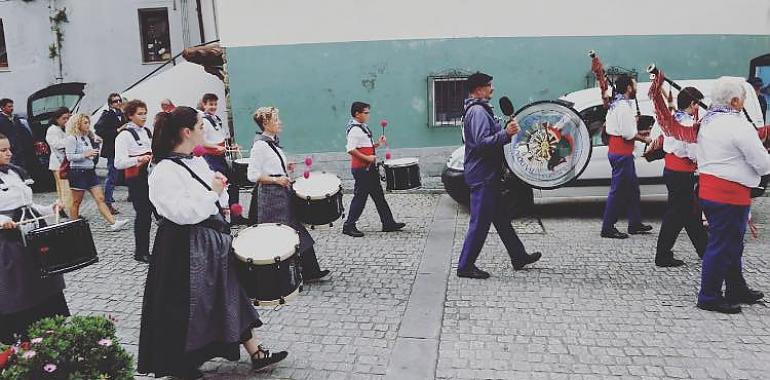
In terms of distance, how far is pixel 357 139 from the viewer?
24.1 ft

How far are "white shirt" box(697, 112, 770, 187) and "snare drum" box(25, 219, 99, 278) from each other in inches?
174

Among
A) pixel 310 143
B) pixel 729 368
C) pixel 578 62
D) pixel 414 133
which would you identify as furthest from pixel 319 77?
pixel 729 368

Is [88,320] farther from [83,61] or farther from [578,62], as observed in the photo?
[83,61]

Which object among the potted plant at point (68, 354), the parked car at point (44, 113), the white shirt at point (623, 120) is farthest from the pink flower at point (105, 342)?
the parked car at point (44, 113)

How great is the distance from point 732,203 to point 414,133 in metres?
7.20

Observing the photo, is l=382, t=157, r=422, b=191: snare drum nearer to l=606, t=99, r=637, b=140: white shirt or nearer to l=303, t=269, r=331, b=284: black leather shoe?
l=303, t=269, r=331, b=284: black leather shoe

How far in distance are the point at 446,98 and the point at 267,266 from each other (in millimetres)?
8098

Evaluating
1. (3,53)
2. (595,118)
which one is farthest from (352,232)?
(3,53)

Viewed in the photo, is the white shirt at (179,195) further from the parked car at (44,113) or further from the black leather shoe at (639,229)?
the parked car at (44,113)

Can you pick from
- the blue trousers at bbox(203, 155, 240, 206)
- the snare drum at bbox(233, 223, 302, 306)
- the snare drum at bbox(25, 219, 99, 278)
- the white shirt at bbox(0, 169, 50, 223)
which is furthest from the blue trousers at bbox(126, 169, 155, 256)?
the snare drum at bbox(233, 223, 302, 306)

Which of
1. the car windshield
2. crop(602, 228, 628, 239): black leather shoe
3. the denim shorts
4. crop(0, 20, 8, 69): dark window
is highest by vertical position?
crop(0, 20, 8, 69): dark window

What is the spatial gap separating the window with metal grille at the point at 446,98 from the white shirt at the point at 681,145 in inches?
219

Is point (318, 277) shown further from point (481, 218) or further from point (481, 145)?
point (481, 145)

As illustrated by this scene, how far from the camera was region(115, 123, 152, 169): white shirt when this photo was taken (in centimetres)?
651
